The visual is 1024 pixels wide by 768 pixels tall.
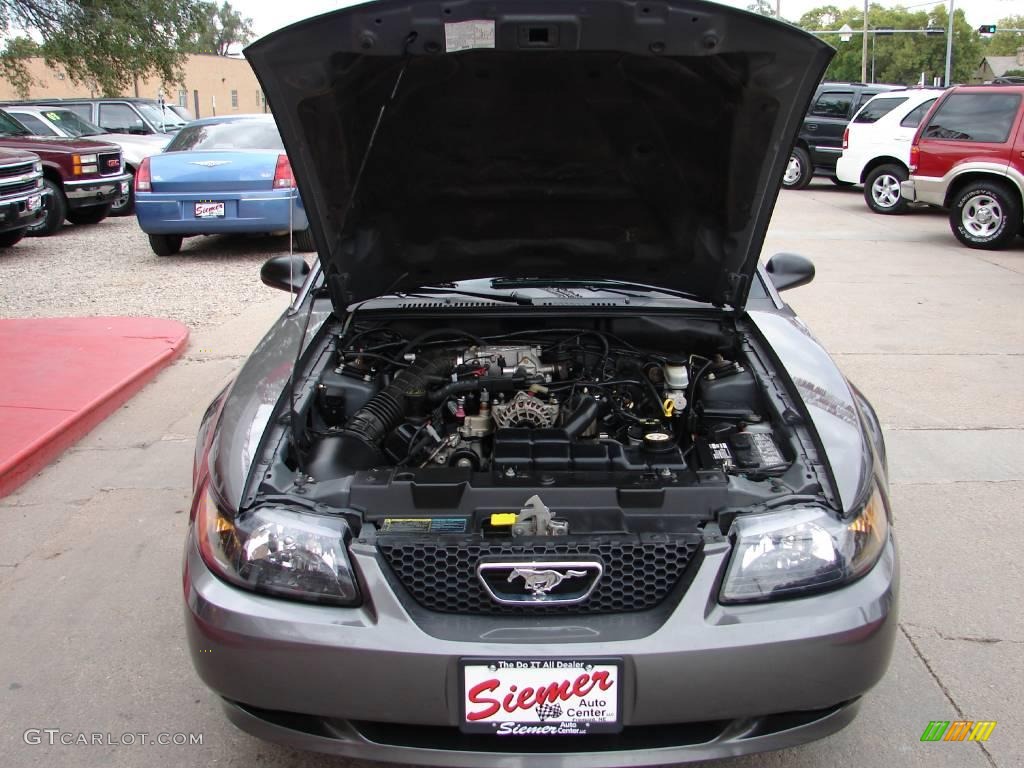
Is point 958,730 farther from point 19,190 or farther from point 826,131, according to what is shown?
point 826,131

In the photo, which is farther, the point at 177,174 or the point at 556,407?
the point at 177,174

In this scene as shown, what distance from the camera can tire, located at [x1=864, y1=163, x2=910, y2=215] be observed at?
13.8 metres

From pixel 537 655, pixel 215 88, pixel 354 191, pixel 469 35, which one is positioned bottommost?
pixel 537 655

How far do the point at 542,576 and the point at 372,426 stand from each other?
104 centimetres

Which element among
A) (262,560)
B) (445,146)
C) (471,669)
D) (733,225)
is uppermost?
(445,146)

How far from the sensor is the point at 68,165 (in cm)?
1185

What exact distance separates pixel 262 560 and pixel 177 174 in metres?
8.55

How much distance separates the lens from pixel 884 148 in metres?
13.6

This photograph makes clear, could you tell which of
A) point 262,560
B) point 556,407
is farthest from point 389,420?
point 262,560

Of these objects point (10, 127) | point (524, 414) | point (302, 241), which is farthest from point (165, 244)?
point (524, 414)

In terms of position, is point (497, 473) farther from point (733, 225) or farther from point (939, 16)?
point (939, 16)

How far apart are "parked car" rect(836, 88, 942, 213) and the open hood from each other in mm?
11569

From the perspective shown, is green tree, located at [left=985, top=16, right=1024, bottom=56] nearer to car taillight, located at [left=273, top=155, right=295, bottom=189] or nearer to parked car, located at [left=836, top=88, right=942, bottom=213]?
parked car, located at [left=836, top=88, right=942, bottom=213]

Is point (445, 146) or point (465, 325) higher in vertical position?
point (445, 146)
